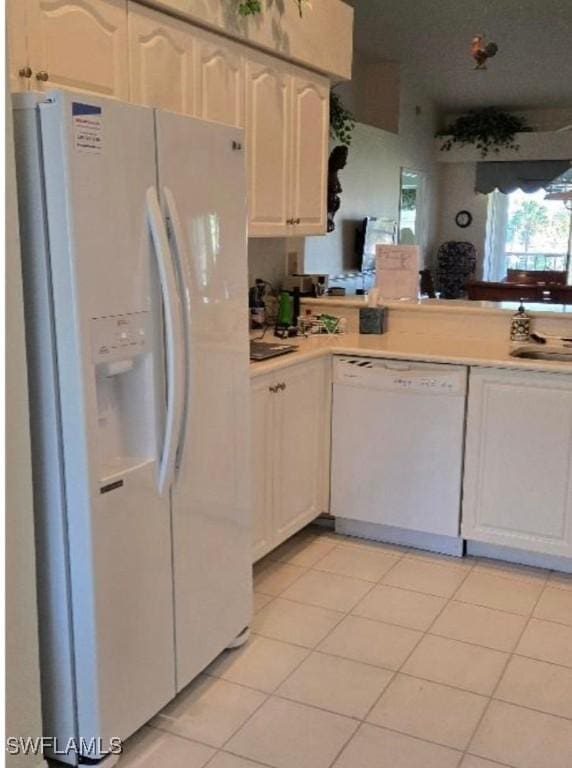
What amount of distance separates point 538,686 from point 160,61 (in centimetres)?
239

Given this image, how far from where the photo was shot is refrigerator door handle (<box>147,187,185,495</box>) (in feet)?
6.64

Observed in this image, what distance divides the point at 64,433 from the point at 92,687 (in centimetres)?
66

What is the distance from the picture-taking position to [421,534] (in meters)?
3.52

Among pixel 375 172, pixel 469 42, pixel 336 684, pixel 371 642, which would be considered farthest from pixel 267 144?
pixel 375 172

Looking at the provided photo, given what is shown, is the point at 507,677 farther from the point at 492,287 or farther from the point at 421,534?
the point at 492,287

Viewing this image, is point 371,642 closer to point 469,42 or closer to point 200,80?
point 200,80

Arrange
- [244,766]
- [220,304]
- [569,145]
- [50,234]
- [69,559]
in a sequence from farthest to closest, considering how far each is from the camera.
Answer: [569,145], [220,304], [244,766], [69,559], [50,234]

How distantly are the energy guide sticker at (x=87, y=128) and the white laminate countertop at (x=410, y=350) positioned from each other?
1.21m

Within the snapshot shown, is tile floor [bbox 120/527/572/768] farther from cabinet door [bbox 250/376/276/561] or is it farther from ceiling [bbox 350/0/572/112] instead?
ceiling [bbox 350/0/572/112]

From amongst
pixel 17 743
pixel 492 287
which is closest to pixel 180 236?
pixel 17 743

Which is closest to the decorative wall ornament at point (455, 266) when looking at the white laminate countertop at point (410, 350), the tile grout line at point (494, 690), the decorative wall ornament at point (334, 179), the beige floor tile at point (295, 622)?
the decorative wall ornament at point (334, 179)

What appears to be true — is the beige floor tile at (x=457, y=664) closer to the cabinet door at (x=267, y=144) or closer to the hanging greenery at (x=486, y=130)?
the cabinet door at (x=267, y=144)

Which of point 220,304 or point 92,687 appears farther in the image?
point 220,304

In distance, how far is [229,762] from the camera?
210 centimetres
